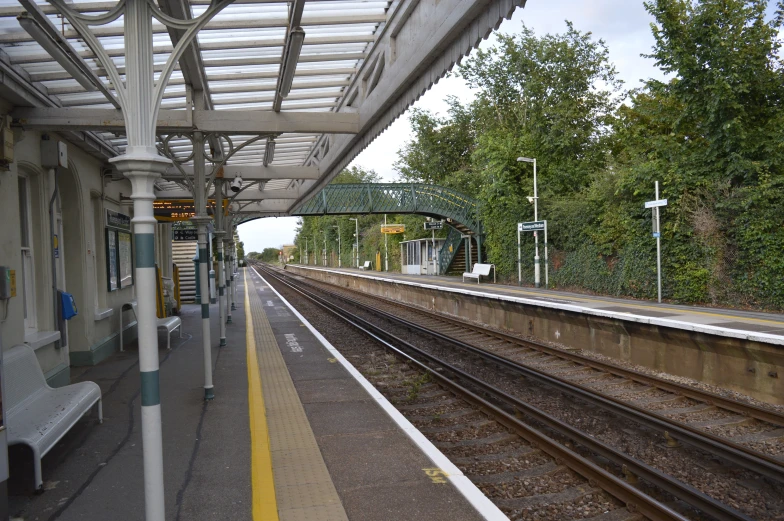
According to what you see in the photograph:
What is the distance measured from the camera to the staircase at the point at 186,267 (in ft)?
71.9

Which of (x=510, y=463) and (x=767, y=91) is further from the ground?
(x=767, y=91)

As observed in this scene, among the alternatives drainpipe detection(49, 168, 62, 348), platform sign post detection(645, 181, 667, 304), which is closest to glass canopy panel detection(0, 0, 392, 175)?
drainpipe detection(49, 168, 62, 348)

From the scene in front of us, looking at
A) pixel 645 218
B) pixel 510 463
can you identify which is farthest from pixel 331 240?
pixel 510 463

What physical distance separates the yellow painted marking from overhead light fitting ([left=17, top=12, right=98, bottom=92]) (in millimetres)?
4521

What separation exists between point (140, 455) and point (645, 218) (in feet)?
60.1

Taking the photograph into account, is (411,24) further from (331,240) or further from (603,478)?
(331,240)

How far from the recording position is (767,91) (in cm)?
1695

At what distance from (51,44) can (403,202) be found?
3310cm

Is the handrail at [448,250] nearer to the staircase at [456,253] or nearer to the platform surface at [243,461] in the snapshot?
the staircase at [456,253]

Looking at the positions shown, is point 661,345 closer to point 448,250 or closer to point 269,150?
point 269,150

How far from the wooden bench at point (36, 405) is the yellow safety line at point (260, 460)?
1514 mm

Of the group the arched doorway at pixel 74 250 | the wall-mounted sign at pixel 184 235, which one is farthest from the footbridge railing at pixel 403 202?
the arched doorway at pixel 74 250

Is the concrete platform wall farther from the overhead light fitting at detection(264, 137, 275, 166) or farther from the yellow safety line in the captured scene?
the overhead light fitting at detection(264, 137, 275, 166)

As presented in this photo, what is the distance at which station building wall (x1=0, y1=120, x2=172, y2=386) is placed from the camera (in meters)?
6.31
